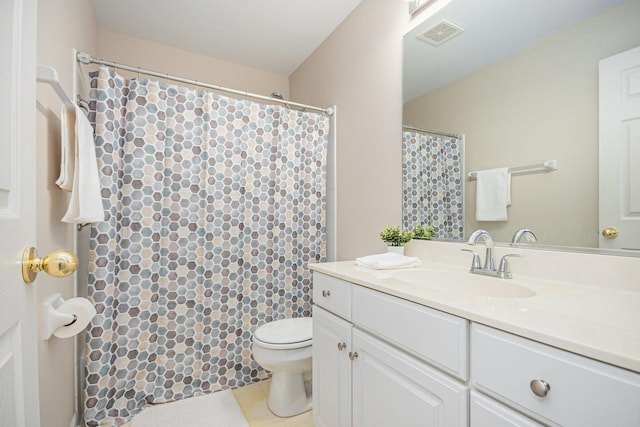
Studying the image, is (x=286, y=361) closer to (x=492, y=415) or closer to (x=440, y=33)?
(x=492, y=415)

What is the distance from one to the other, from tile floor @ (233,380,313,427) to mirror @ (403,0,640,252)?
1.34 m

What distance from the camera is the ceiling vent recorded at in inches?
57.8

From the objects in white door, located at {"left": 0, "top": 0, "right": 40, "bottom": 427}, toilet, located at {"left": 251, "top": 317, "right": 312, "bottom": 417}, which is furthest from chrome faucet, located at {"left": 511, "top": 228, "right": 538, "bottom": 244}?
white door, located at {"left": 0, "top": 0, "right": 40, "bottom": 427}

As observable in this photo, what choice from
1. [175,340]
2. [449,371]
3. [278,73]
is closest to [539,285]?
[449,371]

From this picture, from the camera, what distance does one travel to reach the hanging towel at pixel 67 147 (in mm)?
1187

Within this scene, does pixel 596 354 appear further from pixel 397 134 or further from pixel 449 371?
pixel 397 134

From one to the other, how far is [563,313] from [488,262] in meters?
0.51

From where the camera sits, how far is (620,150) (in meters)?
0.95

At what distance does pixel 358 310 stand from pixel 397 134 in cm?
107

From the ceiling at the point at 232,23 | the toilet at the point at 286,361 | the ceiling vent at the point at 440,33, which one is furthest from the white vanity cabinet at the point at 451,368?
the ceiling at the point at 232,23

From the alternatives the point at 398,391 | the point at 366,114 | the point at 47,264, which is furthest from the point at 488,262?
the point at 47,264

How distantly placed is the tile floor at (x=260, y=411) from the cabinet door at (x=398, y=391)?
0.62 meters

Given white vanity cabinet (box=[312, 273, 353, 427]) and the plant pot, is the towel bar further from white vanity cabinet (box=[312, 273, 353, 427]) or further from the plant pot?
white vanity cabinet (box=[312, 273, 353, 427])

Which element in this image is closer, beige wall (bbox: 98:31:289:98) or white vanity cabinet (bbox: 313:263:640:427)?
white vanity cabinet (bbox: 313:263:640:427)
